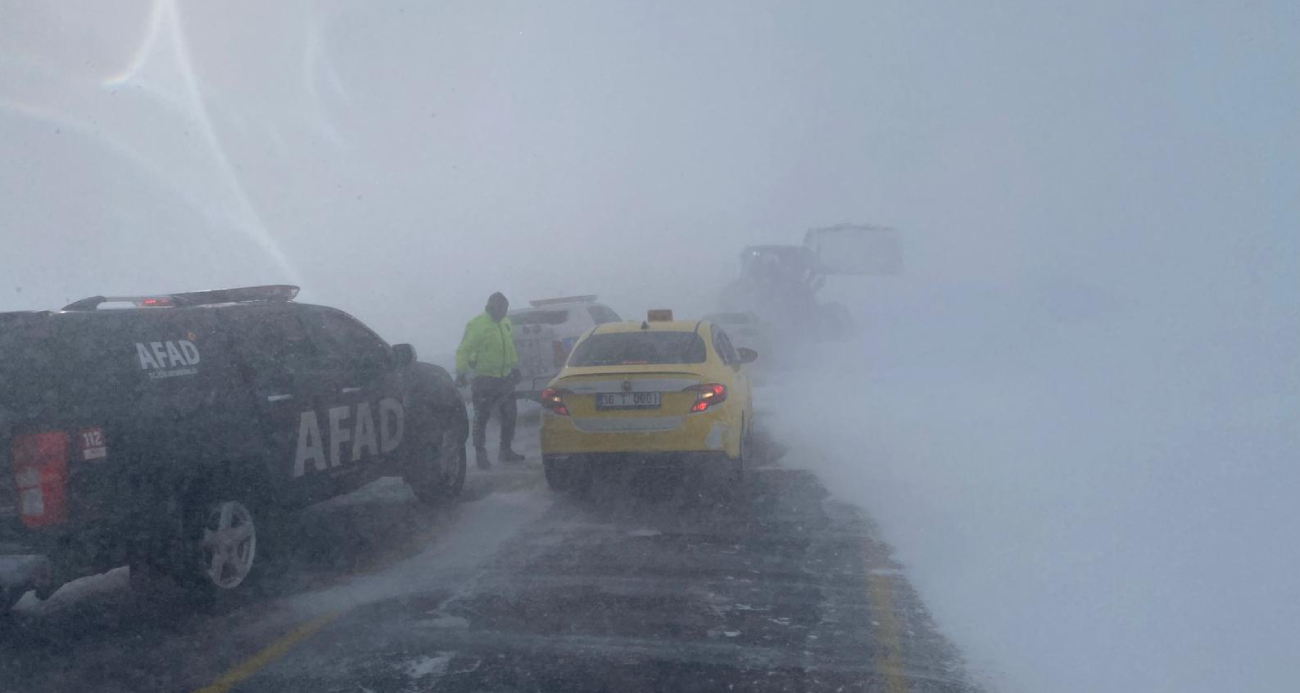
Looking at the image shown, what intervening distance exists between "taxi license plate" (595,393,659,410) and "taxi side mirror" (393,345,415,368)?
1530 mm

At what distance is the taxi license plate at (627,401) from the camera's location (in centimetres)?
838

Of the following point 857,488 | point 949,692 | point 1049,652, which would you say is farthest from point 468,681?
point 857,488

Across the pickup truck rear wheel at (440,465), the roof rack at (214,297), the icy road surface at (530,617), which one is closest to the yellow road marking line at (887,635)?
the icy road surface at (530,617)

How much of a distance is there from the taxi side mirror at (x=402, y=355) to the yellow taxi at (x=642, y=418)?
46.4 inches

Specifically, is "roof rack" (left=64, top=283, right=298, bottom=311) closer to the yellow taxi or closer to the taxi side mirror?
the taxi side mirror

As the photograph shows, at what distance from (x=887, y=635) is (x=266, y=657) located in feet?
10.2

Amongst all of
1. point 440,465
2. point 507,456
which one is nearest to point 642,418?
point 440,465

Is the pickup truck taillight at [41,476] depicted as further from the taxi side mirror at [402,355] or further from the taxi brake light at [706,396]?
the taxi brake light at [706,396]

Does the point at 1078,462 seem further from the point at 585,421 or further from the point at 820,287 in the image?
the point at 820,287

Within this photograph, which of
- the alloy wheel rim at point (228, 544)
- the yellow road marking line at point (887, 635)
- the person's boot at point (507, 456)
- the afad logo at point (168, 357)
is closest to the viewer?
the yellow road marking line at point (887, 635)

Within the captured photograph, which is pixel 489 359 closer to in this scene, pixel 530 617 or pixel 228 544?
pixel 228 544

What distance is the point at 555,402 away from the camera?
8.60m

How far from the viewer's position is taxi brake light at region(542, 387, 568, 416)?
856 centimetres

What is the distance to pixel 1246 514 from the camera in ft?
20.9
